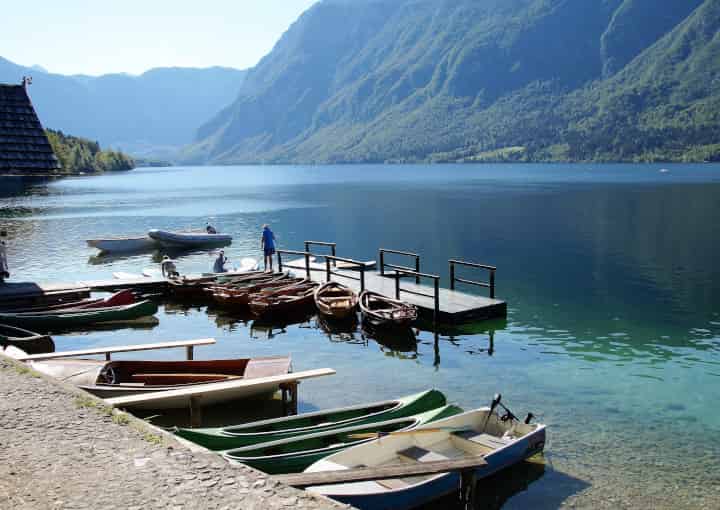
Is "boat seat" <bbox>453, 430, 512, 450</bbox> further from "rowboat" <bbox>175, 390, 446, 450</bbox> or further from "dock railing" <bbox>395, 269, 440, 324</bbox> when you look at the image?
"dock railing" <bbox>395, 269, 440, 324</bbox>

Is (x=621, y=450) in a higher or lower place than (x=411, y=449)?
lower

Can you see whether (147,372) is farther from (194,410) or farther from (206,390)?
(206,390)

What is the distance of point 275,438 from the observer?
12289 millimetres

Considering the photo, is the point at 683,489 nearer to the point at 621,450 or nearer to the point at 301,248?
the point at 621,450

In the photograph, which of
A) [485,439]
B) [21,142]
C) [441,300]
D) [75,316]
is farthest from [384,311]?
[21,142]

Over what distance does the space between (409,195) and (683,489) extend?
102 m

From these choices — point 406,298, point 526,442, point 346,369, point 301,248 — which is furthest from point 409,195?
point 526,442

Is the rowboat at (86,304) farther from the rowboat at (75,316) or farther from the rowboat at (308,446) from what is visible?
the rowboat at (308,446)

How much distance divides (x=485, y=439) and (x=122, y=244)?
142ft

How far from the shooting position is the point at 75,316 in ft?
84.5

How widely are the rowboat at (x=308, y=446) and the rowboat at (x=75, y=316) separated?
16486mm

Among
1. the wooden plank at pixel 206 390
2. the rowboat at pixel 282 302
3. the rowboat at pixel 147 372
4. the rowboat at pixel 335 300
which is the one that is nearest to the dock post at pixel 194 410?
the wooden plank at pixel 206 390

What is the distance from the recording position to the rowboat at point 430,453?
10.8 m

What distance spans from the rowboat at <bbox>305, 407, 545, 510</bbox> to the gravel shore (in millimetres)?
2554
